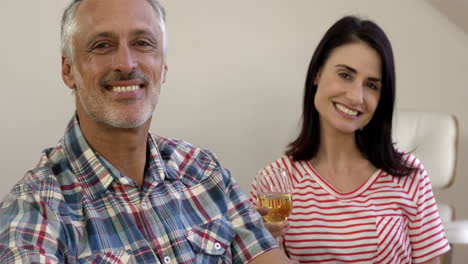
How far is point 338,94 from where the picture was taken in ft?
6.24

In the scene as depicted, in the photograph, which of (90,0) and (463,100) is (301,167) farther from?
(463,100)

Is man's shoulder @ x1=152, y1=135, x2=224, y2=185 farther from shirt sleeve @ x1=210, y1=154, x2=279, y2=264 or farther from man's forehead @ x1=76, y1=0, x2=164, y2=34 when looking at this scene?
man's forehead @ x1=76, y1=0, x2=164, y2=34

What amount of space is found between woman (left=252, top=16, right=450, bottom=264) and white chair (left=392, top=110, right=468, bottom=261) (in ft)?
1.23

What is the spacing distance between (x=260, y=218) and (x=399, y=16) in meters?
1.54

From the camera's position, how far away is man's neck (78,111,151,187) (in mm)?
1372

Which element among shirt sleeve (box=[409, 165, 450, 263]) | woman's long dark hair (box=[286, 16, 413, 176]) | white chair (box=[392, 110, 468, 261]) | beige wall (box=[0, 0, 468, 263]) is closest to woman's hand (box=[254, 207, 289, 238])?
woman's long dark hair (box=[286, 16, 413, 176])

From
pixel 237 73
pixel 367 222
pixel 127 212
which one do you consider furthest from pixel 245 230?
pixel 237 73

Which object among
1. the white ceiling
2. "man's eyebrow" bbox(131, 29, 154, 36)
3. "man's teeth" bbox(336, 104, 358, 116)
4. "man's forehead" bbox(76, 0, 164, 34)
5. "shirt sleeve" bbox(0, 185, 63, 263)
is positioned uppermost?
the white ceiling

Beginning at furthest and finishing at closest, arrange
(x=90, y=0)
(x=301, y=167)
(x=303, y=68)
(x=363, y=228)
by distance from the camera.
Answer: (x=303, y=68)
(x=301, y=167)
(x=363, y=228)
(x=90, y=0)

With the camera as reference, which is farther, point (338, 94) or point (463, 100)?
point (463, 100)

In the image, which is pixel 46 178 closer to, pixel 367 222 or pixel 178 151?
pixel 178 151

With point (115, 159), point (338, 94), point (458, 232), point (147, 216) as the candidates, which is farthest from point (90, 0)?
point (458, 232)

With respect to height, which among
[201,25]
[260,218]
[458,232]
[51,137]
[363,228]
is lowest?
[458,232]

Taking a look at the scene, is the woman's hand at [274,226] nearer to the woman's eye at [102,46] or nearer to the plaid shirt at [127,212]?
the plaid shirt at [127,212]
